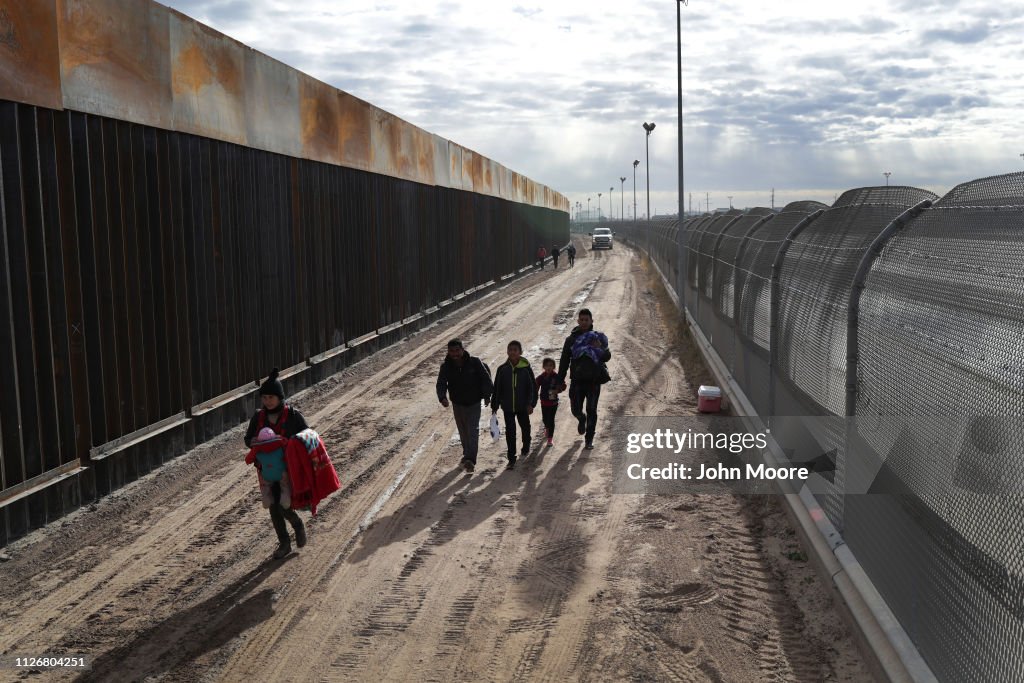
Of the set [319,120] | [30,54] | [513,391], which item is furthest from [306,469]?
[319,120]

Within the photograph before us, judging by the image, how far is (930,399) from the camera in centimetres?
517

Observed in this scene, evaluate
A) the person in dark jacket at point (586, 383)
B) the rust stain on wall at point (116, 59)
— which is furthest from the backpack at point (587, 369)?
the rust stain on wall at point (116, 59)

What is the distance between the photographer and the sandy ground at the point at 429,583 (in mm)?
6227

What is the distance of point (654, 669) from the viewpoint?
6.05 metres

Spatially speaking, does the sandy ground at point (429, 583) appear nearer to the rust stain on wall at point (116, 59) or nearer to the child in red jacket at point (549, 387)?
the child in red jacket at point (549, 387)

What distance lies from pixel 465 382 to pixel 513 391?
64 centimetres

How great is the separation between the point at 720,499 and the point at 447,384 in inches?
131

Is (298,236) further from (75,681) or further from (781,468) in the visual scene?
(75,681)

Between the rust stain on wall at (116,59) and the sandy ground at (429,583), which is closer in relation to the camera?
the sandy ground at (429,583)

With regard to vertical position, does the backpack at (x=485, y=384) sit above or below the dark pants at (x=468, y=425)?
above

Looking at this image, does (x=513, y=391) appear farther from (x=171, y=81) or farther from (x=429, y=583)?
(x=171, y=81)

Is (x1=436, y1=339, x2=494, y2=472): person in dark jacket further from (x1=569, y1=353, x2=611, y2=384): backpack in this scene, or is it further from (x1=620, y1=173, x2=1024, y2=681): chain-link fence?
(x1=620, y1=173, x2=1024, y2=681): chain-link fence

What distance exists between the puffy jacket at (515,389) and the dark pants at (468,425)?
1.01ft

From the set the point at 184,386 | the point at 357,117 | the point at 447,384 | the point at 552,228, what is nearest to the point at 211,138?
the point at 184,386
